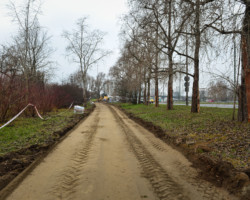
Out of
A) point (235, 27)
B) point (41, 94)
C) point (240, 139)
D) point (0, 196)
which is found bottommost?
point (0, 196)

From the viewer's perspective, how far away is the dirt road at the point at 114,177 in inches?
139

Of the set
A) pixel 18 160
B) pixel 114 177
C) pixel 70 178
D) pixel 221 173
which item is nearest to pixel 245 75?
pixel 221 173

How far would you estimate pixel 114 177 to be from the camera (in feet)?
14.0

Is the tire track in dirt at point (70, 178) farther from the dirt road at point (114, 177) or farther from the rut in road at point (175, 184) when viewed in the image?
the rut in road at point (175, 184)

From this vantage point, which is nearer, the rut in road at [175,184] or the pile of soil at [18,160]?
the rut in road at [175,184]

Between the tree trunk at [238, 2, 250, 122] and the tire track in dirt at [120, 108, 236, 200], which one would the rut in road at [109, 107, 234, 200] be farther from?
the tree trunk at [238, 2, 250, 122]

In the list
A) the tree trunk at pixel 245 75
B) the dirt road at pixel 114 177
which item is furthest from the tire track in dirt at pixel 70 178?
the tree trunk at pixel 245 75

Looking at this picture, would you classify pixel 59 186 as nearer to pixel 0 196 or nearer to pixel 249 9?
pixel 0 196

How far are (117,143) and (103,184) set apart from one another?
12.0 ft

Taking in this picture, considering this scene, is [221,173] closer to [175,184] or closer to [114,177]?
[175,184]

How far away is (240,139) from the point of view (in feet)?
21.0

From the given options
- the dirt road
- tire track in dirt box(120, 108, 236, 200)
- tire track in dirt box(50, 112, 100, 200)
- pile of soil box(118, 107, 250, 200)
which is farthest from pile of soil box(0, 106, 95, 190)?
pile of soil box(118, 107, 250, 200)

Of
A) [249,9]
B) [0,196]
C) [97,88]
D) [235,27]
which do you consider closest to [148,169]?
[0,196]

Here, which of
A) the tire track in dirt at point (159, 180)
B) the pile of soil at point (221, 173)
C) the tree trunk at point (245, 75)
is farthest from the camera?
the tree trunk at point (245, 75)
